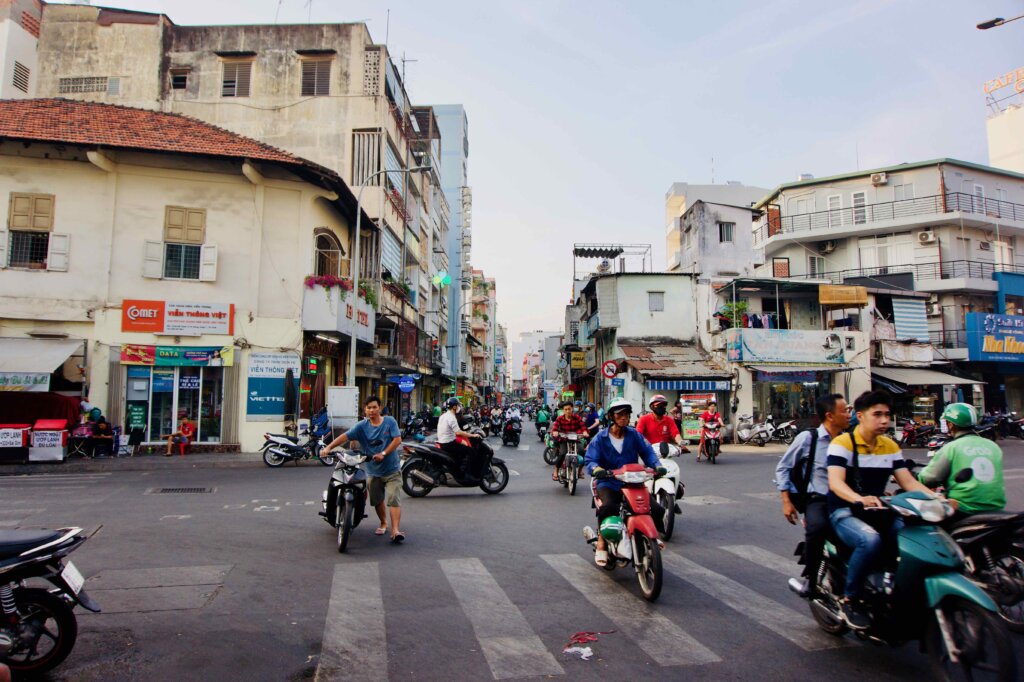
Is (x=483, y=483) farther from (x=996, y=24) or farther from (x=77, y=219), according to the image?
(x=77, y=219)

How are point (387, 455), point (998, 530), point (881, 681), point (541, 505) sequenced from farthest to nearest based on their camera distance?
point (541, 505) → point (387, 455) → point (998, 530) → point (881, 681)

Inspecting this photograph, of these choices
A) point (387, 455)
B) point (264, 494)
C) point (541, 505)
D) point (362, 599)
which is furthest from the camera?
point (264, 494)

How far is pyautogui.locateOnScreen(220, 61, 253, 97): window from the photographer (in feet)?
89.5

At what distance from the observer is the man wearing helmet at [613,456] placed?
6102mm

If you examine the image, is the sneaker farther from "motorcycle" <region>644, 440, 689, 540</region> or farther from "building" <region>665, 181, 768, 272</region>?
"building" <region>665, 181, 768, 272</region>

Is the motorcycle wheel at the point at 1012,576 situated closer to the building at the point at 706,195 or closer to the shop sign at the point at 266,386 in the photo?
the shop sign at the point at 266,386

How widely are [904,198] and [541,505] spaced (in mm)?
31019

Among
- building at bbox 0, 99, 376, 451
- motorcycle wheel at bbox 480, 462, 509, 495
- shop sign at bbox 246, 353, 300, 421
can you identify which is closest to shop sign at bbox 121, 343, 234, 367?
building at bbox 0, 99, 376, 451

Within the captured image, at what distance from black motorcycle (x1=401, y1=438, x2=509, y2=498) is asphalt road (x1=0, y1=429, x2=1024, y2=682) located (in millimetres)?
1608

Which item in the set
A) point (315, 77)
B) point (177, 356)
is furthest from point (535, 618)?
point (315, 77)

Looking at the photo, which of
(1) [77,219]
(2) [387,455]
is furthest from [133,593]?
(1) [77,219]

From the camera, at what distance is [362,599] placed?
537 centimetres

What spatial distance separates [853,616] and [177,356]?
18.9 m

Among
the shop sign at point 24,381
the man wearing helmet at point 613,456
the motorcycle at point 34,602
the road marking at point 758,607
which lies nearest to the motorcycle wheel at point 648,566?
the man wearing helmet at point 613,456
